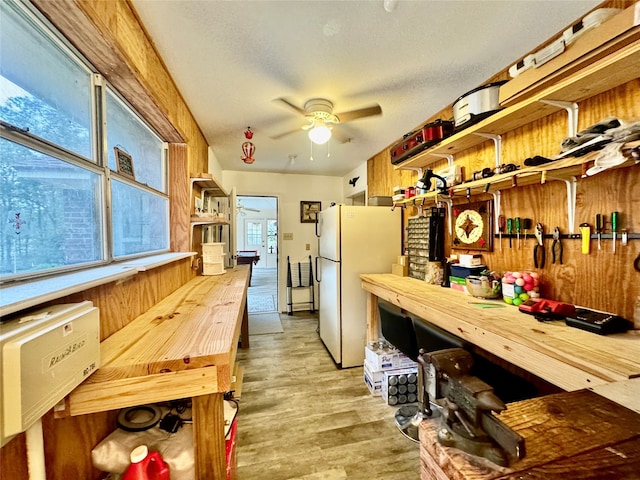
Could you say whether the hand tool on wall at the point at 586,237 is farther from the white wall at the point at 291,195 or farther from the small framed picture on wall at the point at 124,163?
the white wall at the point at 291,195

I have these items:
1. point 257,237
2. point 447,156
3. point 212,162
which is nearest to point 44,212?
point 447,156

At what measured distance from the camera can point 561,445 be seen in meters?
0.45

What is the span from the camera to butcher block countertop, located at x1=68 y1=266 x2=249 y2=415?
0.76 metres

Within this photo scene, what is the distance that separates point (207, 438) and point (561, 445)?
0.92m

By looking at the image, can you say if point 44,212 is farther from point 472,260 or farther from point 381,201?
point 381,201

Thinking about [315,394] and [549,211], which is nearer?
[549,211]

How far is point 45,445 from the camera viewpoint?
2.45 feet

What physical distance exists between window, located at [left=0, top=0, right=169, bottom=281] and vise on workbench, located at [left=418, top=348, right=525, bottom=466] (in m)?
1.15

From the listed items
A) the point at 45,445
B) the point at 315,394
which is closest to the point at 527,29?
the point at 45,445

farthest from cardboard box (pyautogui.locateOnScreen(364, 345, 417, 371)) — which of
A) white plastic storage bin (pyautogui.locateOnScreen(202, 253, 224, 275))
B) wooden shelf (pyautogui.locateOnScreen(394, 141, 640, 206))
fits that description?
white plastic storage bin (pyautogui.locateOnScreen(202, 253, 224, 275))

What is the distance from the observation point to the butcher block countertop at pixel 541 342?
2.79 feet

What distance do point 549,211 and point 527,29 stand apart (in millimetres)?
960

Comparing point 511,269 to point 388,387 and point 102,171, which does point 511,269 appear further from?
point 102,171

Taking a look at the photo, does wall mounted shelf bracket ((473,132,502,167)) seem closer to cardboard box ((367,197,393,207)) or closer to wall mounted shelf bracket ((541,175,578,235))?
wall mounted shelf bracket ((541,175,578,235))
